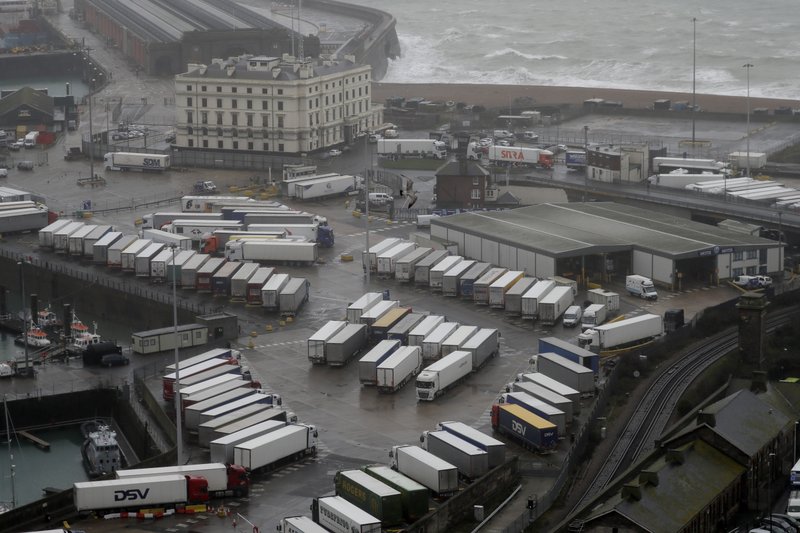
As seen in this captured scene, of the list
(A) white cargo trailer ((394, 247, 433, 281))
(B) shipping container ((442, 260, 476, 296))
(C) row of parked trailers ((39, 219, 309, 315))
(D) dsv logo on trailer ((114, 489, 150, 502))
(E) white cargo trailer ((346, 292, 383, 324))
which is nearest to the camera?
(D) dsv logo on trailer ((114, 489, 150, 502))

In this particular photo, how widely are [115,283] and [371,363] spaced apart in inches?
734

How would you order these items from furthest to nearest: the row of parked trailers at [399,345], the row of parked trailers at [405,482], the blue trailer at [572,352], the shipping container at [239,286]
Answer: the shipping container at [239,286], the blue trailer at [572,352], the row of parked trailers at [399,345], the row of parked trailers at [405,482]

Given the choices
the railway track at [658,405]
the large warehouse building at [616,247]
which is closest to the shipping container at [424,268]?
the large warehouse building at [616,247]

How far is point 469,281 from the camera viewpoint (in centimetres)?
6319

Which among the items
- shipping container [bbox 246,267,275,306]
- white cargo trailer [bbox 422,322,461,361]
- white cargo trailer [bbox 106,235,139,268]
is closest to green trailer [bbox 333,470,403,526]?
white cargo trailer [bbox 422,322,461,361]

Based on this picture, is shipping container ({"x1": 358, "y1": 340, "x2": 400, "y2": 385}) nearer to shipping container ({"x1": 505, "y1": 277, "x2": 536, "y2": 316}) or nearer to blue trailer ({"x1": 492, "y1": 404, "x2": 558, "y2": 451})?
blue trailer ({"x1": 492, "y1": 404, "x2": 558, "y2": 451})

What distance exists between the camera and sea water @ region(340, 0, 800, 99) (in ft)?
437

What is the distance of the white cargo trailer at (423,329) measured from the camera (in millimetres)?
55250

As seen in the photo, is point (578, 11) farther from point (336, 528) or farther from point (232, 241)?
point (336, 528)

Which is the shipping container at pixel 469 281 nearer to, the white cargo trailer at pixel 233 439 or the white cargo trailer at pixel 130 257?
the white cargo trailer at pixel 130 257

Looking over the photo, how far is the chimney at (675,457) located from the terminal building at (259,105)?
51471 millimetres

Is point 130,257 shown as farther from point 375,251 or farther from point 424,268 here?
point 424,268

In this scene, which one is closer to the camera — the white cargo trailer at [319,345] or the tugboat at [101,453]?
the tugboat at [101,453]

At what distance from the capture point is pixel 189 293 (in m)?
65.3
